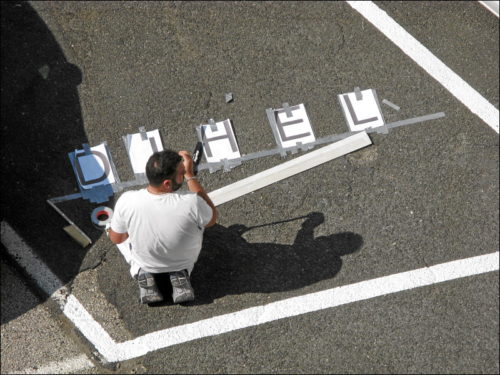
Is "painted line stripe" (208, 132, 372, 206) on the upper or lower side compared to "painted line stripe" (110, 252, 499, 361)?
upper

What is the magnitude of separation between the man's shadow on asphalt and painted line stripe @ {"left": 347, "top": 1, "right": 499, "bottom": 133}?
2.02 m

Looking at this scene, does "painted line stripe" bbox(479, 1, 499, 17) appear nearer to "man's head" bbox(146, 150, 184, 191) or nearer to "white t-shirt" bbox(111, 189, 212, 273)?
"white t-shirt" bbox(111, 189, 212, 273)

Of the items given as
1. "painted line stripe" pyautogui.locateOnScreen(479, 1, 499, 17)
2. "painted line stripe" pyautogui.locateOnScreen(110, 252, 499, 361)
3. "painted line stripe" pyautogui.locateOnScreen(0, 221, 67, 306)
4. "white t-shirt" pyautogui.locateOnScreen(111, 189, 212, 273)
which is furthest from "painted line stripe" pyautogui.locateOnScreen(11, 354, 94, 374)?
"painted line stripe" pyautogui.locateOnScreen(479, 1, 499, 17)

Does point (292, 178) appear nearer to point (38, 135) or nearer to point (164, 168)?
point (164, 168)

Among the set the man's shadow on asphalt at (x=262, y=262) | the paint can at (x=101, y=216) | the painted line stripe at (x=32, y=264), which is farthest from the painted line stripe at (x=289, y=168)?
the painted line stripe at (x=32, y=264)

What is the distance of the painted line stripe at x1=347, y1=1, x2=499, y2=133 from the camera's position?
5.97 meters

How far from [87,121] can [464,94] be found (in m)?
4.04

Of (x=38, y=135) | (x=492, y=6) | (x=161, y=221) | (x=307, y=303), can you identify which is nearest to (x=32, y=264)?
(x=38, y=135)

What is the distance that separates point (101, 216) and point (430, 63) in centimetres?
388

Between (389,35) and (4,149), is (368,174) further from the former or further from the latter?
(4,149)

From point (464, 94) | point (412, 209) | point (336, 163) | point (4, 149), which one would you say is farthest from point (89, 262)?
point (464, 94)

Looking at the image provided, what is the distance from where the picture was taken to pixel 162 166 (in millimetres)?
3900

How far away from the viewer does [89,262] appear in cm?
517

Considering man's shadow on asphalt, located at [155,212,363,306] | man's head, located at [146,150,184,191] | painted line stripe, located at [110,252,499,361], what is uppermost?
man's head, located at [146,150,184,191]
